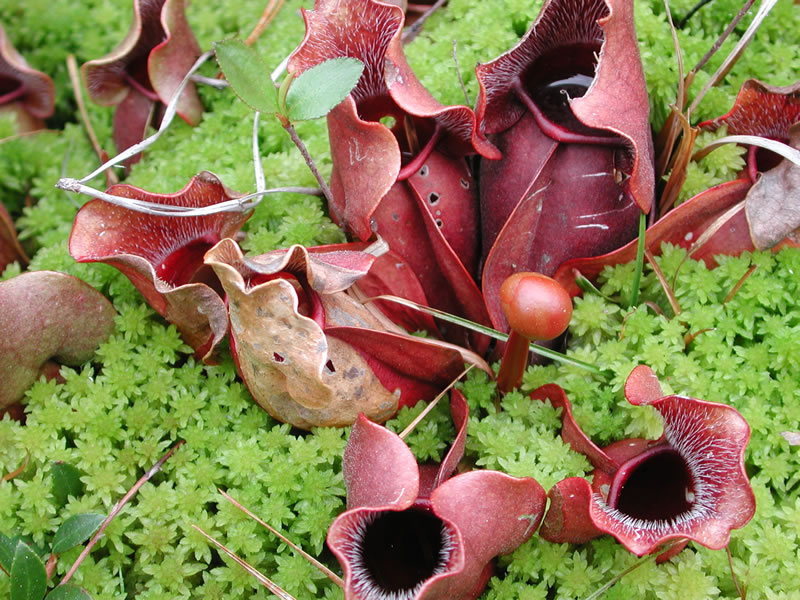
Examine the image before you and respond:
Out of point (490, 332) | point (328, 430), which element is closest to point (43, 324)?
point (328, 430)

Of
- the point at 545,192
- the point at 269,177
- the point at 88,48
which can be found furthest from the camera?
the point at 88,48

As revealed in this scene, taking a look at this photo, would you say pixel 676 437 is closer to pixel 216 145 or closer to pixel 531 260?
pixel 531 260

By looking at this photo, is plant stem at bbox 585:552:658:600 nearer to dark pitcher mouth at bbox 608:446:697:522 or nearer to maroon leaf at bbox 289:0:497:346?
dark pitcher mouth at bbox 608:446:697:522

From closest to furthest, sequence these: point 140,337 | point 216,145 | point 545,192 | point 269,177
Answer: point 545,192
point 140,337
point 269,177
point 216,145

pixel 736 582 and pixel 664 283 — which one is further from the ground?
pixel 664 283

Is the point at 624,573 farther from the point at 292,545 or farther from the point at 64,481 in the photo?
the point at 64,481

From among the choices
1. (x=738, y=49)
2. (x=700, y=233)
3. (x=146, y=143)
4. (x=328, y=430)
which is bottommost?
(x=328, y=430)

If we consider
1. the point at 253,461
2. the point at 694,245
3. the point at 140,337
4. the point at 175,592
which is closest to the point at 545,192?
the point at 694,245
